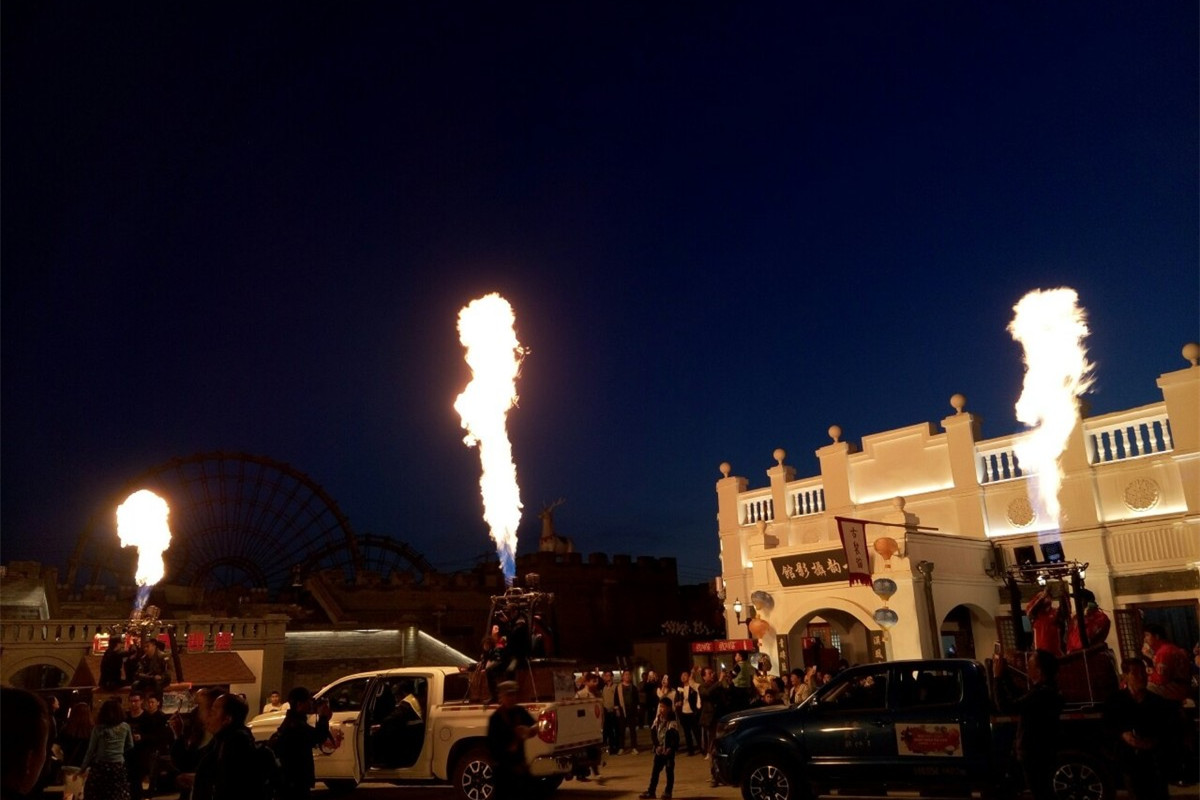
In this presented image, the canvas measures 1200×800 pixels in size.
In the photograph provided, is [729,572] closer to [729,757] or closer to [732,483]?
[732,483]

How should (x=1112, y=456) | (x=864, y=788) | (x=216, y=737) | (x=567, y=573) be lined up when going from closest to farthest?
1. (x=216, y=737)
2. (x=864, y=788)
3. (x=1112, y=456)
4. (x=567, y=573)

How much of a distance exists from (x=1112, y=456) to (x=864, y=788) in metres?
11.4

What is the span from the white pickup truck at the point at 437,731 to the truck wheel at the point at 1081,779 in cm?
518

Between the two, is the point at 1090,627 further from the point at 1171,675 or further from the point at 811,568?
the point at 811,568

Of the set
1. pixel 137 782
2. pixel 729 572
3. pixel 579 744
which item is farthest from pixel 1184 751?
pixel 729 572

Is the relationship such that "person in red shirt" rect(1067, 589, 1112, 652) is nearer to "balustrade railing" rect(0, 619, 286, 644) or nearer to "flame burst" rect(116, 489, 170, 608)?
"balustrade railing" rect(0, 619, 286, 644)

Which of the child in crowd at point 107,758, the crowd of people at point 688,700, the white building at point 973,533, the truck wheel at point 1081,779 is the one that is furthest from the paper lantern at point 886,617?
the child in crowd at point 107,758

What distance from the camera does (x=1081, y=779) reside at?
27.5 ft

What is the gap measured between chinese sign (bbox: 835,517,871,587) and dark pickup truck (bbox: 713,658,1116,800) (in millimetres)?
7275

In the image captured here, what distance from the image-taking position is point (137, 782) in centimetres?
951

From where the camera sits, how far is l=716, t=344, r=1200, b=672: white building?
1590 centimetres

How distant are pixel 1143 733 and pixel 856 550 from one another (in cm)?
949

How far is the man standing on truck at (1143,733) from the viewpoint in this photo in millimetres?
7086

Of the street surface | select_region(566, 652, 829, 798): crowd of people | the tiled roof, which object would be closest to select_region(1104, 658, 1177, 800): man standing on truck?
the street surface
